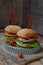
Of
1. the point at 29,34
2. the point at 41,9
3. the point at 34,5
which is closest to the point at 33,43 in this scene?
the point at 29,34

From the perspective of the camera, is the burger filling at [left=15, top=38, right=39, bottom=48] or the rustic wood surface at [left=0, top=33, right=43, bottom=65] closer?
the rustic wood surface at [left=0, top=33, right=43, bottom=65]

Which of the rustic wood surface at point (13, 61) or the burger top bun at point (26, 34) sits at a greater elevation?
the burger top bun at point (26, 34)

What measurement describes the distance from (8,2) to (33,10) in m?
0.32

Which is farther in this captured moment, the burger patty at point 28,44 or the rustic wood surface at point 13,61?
the burger patty at point 28,44

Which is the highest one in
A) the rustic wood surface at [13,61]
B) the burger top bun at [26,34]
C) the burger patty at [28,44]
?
the burger top bun at [26,34]

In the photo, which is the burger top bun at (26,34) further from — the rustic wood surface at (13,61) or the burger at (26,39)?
the rustic wood surface at (13,61)

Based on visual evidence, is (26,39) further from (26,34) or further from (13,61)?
(13,61)

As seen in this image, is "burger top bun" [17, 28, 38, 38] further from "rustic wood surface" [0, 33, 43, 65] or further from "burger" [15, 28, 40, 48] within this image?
"rustic wood surface" [0, 33, 43, 65]

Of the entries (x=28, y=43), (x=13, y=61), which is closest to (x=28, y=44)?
(x=28, y=43)

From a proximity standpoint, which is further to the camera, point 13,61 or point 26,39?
point 26,39

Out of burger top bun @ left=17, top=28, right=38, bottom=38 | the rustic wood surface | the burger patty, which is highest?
burger top bun @ left=17, top=28, right=38, bottom=38

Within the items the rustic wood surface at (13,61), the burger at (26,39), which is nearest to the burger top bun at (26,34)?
the burger at (26,39)

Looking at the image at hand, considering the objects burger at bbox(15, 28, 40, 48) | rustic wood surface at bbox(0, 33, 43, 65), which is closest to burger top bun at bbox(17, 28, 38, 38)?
burger at bbox(15, 28, 40, 48)

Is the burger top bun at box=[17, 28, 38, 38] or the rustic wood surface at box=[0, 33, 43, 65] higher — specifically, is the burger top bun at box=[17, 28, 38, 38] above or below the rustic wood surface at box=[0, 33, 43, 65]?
above
